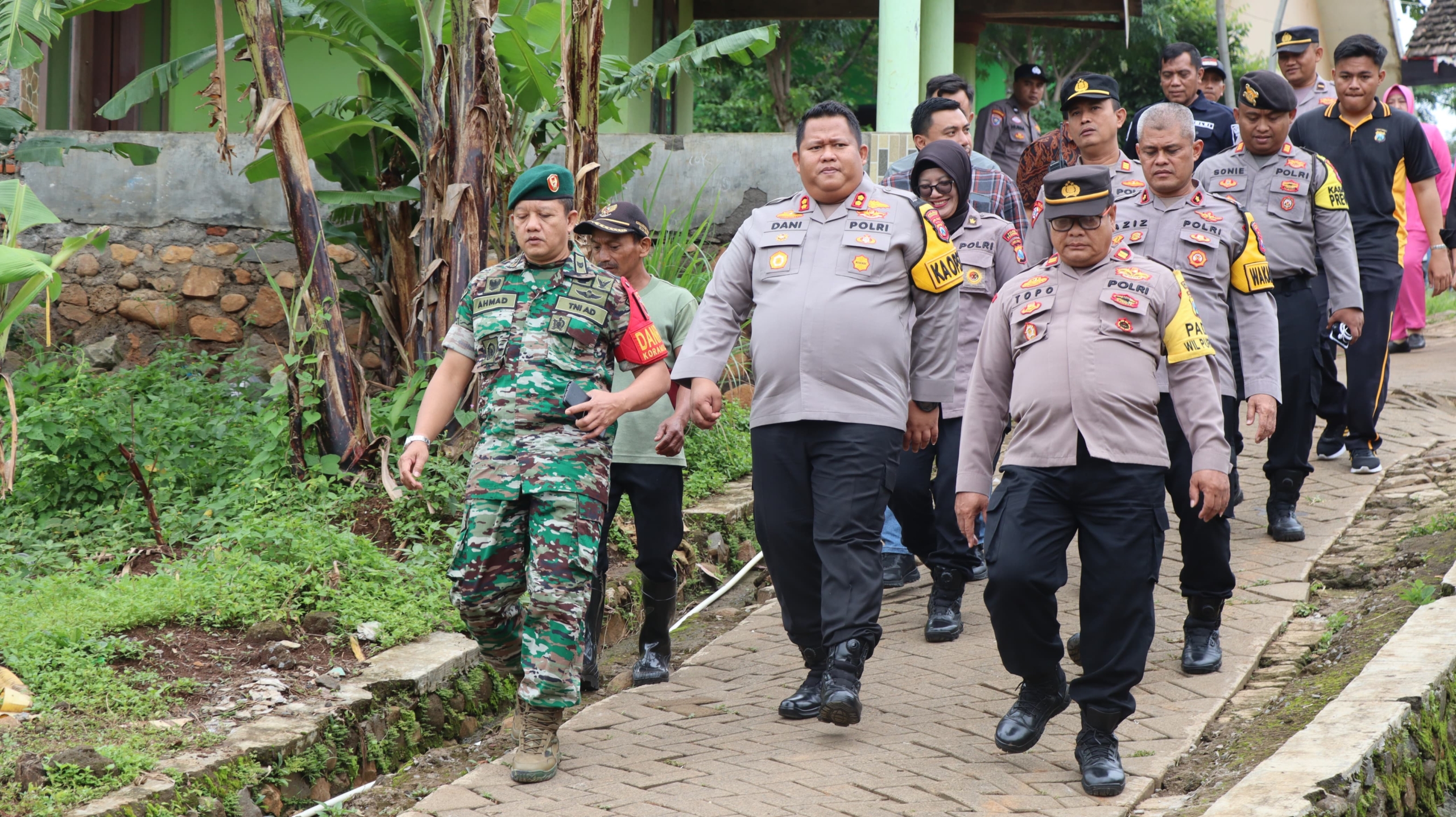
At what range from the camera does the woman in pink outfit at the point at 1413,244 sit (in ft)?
31.3

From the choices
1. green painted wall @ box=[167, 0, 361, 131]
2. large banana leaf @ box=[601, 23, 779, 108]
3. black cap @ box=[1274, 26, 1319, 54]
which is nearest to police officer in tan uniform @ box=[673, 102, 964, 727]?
large banana leaf @ box=[601, 23, 779, 108]

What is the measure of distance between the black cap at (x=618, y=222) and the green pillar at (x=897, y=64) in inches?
211

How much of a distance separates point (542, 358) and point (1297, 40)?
5.23 meters

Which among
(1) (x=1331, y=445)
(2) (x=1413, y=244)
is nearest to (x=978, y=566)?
(1) (x=1331, y=445)

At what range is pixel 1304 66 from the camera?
7766 mm

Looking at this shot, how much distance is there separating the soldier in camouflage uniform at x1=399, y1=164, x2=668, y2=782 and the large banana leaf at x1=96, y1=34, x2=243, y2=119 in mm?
3878

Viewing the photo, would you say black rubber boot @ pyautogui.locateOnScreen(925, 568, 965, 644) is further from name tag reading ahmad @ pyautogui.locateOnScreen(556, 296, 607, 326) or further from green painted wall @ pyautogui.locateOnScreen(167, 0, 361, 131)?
green painted wall @ pyautogui.locateOnScreen(167, 0, 361, 131)

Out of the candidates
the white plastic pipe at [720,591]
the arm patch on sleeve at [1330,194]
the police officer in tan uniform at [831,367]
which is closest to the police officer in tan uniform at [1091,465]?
the police officer in tan uniform at [831,367]

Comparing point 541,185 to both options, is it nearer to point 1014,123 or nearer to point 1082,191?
point 1082,191

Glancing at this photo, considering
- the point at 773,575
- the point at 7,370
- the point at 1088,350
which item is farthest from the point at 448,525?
the point at 7,370

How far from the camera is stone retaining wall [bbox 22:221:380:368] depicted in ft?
31.2

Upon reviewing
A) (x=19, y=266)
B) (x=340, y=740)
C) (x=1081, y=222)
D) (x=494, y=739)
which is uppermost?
(x=1081, y=222)

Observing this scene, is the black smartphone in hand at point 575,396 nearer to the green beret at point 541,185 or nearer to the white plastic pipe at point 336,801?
the green beret at point 541,185

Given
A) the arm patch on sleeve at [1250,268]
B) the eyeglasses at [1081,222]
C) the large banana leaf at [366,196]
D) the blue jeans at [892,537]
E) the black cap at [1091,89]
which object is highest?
the black cap at [1091,89]
